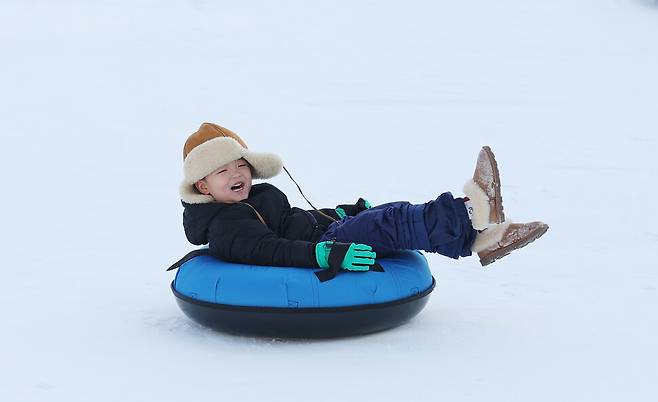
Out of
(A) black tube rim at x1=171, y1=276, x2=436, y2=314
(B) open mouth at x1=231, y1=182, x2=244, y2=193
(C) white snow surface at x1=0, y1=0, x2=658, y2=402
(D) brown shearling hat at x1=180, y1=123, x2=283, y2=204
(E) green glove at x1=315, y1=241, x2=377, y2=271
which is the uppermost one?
(D) brown shearling hat at x1=180, y1=123, x2=283, y2=204

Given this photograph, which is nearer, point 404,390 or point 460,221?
point 404,390

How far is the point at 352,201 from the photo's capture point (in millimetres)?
7258

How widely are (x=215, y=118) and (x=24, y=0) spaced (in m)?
6.17

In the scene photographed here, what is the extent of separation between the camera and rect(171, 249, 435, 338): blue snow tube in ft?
12.5

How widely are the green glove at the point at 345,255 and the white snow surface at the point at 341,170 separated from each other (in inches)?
12.1

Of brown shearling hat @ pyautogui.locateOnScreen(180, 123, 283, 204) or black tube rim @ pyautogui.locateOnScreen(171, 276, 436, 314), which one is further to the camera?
brown shearling hat @ pyautogui.locateOnScreen(180, 123, 283, 204)

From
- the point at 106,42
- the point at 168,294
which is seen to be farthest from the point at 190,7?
the point at 168,294

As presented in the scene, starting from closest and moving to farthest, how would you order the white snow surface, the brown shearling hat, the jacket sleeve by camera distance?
the white snow surface
the jacket sleeve
the brown shearling hat

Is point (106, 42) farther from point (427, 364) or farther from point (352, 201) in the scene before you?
point (427, 364)

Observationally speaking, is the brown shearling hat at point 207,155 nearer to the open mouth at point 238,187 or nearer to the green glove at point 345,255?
the open mouth at point 238,187

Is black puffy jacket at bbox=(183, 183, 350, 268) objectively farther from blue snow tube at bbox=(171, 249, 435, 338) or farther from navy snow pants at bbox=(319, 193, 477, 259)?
navy snow pants at bbox=(319, 193, 477, 259)

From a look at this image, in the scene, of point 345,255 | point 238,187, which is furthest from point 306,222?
point 345,255

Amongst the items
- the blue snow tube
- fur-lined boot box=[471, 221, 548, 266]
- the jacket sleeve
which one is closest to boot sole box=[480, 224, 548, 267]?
fur-lined boot box=[471, 221, 548, 266]

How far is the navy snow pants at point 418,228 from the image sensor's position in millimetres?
3881
